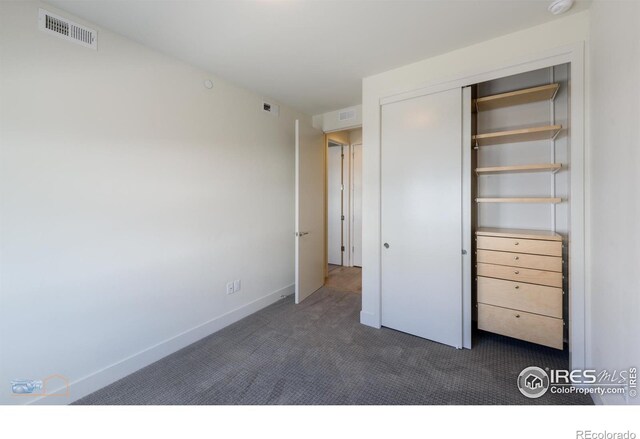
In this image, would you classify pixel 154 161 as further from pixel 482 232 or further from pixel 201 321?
pixel 482 232

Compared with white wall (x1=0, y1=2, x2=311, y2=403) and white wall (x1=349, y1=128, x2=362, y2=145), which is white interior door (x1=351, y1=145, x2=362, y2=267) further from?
white wall (x1=0, y1=2, x2=311, y2=403)

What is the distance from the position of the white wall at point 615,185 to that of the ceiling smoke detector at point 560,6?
0.43 ft

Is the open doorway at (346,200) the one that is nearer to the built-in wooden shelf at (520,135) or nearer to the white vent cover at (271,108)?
the white vent cover at (271,108)

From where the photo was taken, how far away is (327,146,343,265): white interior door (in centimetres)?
504

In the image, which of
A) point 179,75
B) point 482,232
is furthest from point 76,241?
Result: point 482,232

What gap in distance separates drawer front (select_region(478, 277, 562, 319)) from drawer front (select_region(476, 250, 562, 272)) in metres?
0.15

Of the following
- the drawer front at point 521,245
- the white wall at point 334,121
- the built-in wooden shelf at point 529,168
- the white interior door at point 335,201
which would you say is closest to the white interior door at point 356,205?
the white interior door at point 335,201

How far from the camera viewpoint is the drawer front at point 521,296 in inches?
75.9

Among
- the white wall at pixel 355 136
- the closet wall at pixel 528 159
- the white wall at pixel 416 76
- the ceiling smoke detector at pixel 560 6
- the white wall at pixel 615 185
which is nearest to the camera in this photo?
the white wall at pixel 615 185

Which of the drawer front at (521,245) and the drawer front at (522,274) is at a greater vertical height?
the drawer front at (521,245)

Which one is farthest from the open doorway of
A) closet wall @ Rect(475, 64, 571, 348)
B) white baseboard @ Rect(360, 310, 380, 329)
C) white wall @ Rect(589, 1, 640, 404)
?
white wall @ Rect(589, 1, 640, 404)

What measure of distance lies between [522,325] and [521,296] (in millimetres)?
228

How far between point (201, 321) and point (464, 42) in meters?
3.34

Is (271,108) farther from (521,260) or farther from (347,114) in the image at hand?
(521,260)
